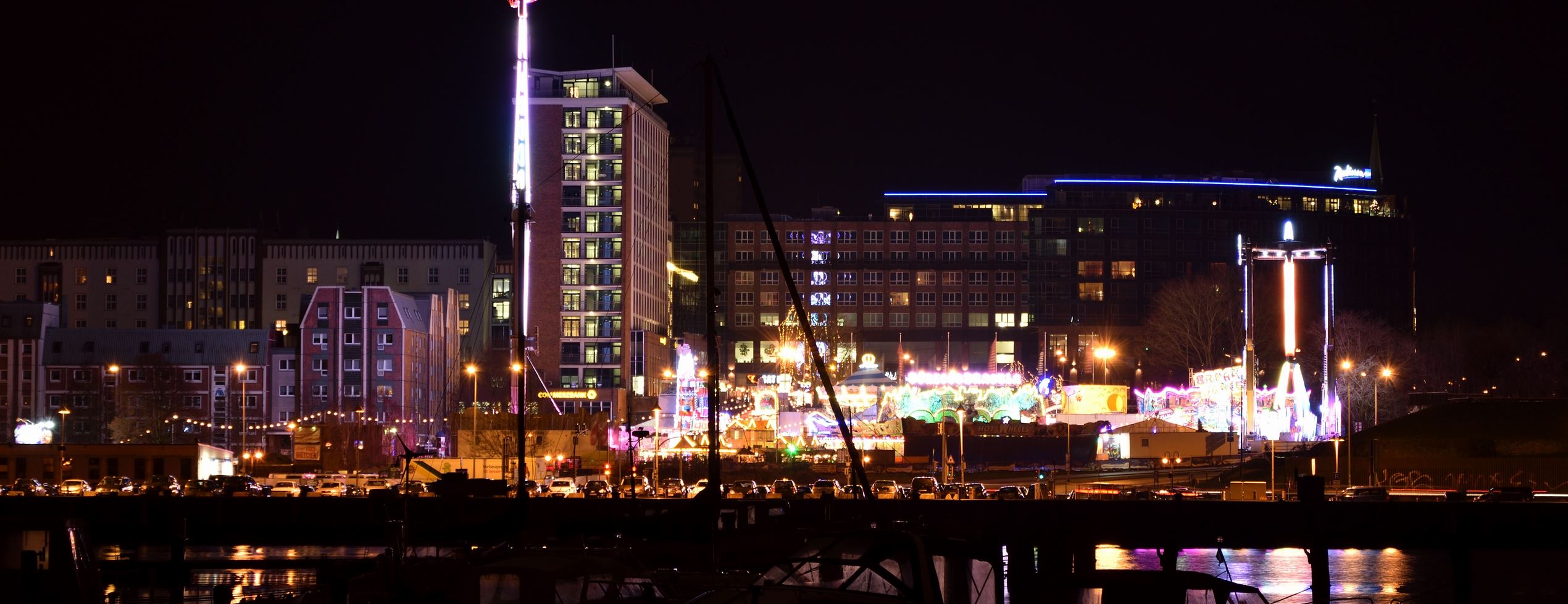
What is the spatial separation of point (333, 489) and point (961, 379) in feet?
164

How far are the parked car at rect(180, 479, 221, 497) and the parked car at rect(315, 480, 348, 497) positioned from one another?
5121 millimetres

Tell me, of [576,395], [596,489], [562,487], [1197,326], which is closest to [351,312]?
[576,395]

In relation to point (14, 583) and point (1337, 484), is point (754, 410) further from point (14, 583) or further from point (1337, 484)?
point (14, 583)

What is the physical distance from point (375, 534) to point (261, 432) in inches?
3345

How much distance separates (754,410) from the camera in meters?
126

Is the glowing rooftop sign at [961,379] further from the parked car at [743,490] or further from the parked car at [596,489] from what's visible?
the parked car at [596,489]

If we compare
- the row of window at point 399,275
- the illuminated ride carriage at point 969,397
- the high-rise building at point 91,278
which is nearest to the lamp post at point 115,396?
the row of window at point 399,275

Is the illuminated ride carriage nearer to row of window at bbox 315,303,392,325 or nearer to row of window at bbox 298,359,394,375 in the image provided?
row of window at bbox 298,359,394,375

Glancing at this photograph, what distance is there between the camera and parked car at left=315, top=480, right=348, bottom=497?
268 feet

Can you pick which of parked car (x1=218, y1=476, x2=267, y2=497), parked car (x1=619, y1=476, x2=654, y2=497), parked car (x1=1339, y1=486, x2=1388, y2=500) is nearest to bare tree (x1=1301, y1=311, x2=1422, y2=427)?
parked car (x1=1339, y1=486, x2=1388, y2=500)

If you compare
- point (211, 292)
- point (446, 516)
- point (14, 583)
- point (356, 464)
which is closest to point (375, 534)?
point (446, 516)

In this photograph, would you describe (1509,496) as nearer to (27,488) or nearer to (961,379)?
(961,379)

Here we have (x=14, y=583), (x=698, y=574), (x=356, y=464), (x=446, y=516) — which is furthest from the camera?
(x=356, y=464)

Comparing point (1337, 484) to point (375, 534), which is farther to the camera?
point (1337, 484)
